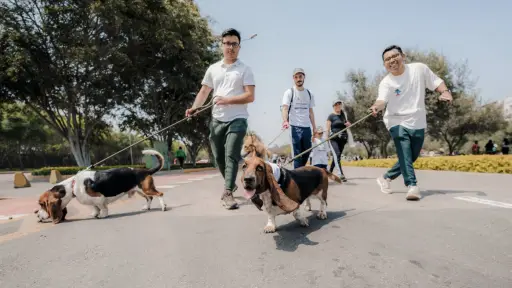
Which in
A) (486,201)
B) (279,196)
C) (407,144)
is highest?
(407,144)

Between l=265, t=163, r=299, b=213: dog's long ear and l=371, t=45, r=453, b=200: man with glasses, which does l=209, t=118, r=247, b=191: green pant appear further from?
l=371, t=45, r=453, b=200: man with glasses

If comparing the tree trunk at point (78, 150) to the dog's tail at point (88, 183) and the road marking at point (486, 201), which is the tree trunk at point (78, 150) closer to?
the dog's tail at point (88, 183)

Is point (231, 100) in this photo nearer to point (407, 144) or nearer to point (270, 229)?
point (270, 229)

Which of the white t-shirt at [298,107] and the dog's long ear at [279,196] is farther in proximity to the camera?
the white t-shirt at [298,107]

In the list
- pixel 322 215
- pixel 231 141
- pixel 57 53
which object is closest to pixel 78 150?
pixel 57 53

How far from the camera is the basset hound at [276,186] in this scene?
2430 mm

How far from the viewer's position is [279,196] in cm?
258

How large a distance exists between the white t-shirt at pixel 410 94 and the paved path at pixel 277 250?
135cm

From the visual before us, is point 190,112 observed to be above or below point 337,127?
above

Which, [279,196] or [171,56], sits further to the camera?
[171,56]

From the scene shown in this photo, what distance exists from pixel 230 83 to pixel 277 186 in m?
2.10

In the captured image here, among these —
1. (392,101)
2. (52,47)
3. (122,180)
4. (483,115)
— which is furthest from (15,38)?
(483,115)

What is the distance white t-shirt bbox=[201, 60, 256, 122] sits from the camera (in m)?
4.25

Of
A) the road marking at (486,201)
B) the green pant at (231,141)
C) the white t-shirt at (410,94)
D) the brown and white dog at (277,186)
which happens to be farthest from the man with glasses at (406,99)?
the green pant at (231,141)
